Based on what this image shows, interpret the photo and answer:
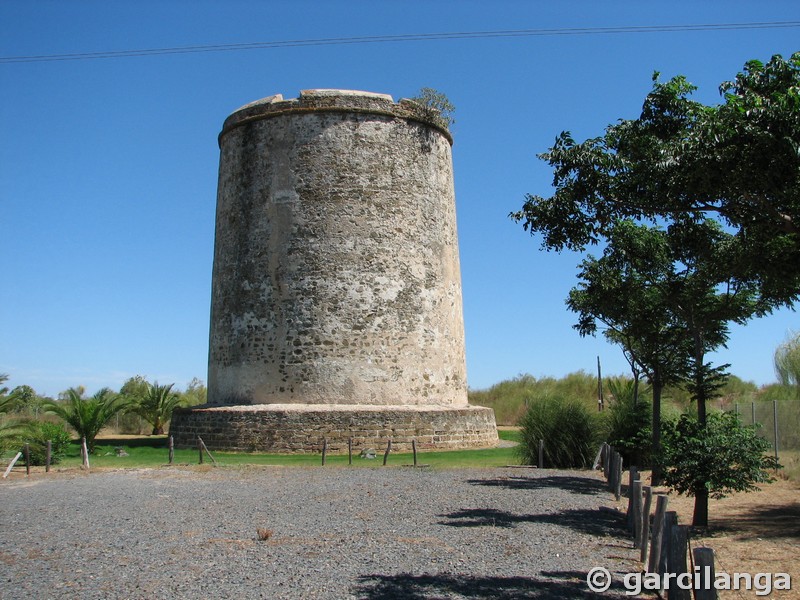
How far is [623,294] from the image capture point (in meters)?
15.2

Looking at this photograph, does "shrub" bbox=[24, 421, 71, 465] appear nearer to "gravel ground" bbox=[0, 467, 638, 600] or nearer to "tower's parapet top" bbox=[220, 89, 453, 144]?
"gravel ground" bbox=[0, 467, 638, 600]

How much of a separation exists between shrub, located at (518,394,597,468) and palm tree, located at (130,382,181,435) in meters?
18.3

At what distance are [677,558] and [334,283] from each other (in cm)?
1577

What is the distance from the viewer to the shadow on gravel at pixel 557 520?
9.83 metres

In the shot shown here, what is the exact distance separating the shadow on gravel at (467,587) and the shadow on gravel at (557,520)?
2.64 m

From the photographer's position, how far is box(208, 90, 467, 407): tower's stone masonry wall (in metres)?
21.2

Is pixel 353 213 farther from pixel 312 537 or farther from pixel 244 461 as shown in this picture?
pixel 312 537

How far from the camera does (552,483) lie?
14492 mm

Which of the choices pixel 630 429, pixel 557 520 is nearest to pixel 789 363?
pixel 630 429

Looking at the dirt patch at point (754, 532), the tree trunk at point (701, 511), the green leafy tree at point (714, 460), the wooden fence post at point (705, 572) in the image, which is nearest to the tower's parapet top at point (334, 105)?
the dirt patch at point (754, 532)

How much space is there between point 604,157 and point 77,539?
A: 8.33 metres

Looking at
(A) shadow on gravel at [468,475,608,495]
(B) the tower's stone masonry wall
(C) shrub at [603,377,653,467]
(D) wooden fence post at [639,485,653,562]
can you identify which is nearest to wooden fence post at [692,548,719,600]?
(D) wooden fence post at [639,485,653,562]

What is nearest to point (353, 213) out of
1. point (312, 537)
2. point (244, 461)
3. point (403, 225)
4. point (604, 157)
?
point (403, 225)

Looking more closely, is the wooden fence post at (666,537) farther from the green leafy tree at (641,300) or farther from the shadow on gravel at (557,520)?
the green leafy tree at (641,300)
